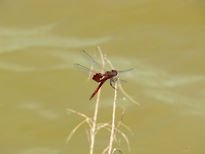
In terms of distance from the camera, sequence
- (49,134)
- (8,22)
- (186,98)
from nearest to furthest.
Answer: (49,134)
(186,98)
(8,22)

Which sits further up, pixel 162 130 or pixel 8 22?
pixel 8 22

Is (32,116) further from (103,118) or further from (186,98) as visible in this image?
(186,98)

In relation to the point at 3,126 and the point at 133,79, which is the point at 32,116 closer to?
the point at 3,126

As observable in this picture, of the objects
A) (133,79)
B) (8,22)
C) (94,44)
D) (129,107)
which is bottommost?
(129,107)

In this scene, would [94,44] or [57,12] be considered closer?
[94,44]

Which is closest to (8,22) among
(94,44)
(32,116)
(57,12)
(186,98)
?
(57,12)

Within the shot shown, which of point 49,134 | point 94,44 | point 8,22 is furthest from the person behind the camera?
point 8,22
